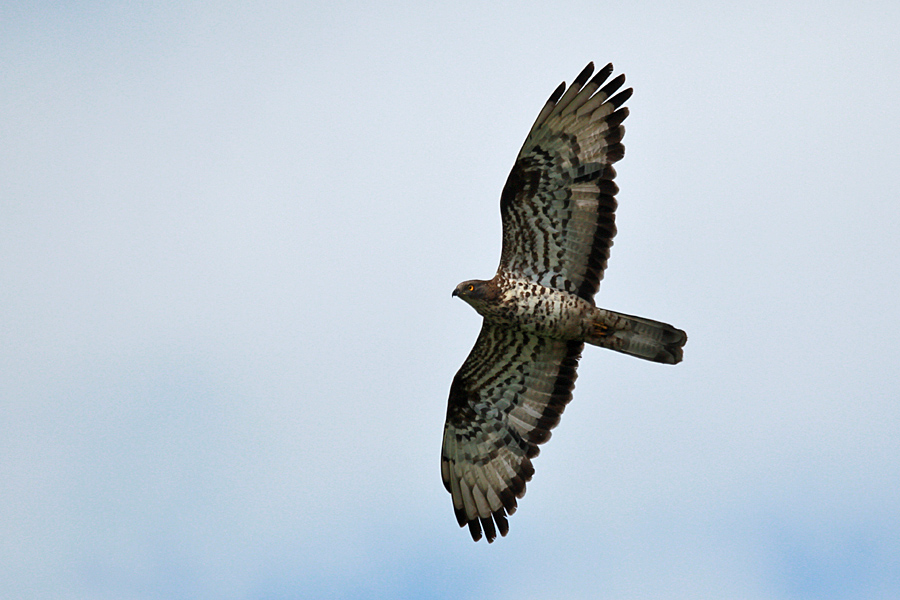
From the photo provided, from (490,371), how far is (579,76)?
3.96 meters

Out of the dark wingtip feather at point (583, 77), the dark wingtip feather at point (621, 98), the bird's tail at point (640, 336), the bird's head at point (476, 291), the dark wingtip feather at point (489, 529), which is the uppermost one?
the dark wingtip feather at point (583, 77)

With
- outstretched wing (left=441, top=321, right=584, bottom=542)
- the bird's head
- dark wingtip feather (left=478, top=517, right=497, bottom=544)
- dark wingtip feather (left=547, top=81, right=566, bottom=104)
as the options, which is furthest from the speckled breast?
dark wingtip feather (left=478, top=517, right=497, bottom=544)

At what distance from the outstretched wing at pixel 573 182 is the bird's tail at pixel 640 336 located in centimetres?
39

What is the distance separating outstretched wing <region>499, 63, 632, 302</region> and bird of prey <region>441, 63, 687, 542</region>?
0.5 inches

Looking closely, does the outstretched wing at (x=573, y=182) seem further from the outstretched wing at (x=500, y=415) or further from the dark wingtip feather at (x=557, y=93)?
the outstretched wing at (x=500, y=415)

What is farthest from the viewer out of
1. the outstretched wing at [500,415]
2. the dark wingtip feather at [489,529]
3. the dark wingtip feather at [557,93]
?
the dark wingtip feather at [489,529]

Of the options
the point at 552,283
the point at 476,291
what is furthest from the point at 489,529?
the point at 552,283

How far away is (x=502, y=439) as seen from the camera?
14.7m

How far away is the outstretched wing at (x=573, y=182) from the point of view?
1337cm

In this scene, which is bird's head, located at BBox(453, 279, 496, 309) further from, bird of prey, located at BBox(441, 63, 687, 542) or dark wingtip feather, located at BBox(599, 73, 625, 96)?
dark wingtip feather, located at BBox(599, 73, 625, 96)

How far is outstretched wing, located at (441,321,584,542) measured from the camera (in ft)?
47.2

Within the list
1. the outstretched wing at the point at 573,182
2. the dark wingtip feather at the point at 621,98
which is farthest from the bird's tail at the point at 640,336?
the dark wingtip feather at the point at 621,98

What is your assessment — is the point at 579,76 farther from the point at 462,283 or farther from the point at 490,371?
the point at 490,371

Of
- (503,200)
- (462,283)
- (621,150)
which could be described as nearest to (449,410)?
(462,283)
